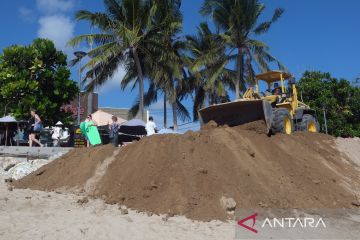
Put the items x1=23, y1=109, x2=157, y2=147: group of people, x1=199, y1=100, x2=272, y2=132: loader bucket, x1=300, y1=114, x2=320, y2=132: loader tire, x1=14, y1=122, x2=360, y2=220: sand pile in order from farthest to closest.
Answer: x1=300, y1=114, x2=320, y2=132: loader tire → x1=23, y1=109, x2=157, y2=147: group of people → x1=199, y1=100, x2=272, y2=132: loader bucket → x1=14, y1=122, x2=360, y2=220: sand pile

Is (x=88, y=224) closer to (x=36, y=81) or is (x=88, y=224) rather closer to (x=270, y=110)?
(x=270, y=110)

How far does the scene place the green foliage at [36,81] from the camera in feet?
69.3

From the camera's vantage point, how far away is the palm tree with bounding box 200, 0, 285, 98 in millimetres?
26625

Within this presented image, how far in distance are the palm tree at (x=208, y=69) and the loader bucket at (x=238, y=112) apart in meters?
12.9

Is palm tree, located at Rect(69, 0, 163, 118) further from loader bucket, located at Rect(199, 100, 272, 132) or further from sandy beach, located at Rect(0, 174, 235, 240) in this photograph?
sandy beach, located at Rect(0, 174, 235, 240)

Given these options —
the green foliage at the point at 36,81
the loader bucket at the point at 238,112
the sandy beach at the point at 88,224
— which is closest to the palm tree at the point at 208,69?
the green foliage at the point at 36,81

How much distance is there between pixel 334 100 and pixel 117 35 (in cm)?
1575

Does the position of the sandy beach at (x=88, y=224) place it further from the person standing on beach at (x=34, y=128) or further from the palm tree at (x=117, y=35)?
the palm tree at (x=117, y=35)

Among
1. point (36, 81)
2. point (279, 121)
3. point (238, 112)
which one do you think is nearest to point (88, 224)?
point (238, 112)

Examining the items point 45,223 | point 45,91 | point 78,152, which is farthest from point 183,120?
point 45,223

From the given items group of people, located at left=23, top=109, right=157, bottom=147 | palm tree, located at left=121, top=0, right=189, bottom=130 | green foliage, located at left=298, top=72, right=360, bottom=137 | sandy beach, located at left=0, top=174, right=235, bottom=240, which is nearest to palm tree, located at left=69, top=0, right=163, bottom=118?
palm tree, located at left=121, top=0, right=189, bottom=130

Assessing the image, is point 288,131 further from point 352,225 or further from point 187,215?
point 187,215

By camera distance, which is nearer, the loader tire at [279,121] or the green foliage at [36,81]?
the loader tire at [279,121]

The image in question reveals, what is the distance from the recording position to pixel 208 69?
28.3 metres
